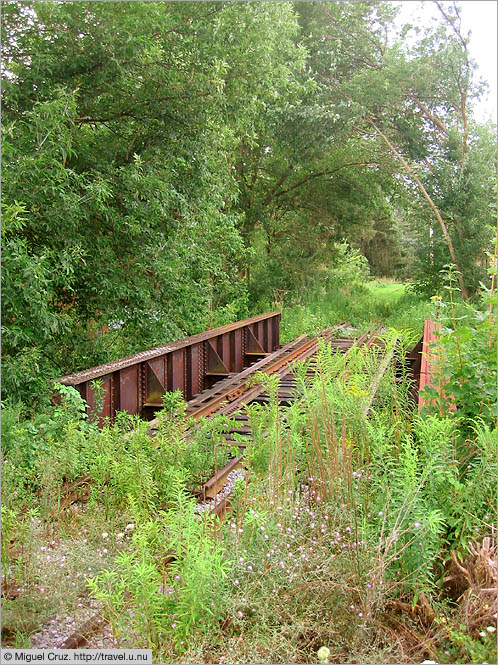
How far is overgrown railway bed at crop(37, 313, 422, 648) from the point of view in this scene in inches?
208

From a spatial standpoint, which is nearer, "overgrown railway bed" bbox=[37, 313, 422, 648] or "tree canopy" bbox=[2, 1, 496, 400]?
"overgrown railway bed" bbox=[37, 313, 422, 648]

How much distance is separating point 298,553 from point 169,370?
5.53 metres

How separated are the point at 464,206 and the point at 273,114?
667cm

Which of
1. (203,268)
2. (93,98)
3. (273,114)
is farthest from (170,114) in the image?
(273,114)

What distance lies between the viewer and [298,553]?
321 centimetres

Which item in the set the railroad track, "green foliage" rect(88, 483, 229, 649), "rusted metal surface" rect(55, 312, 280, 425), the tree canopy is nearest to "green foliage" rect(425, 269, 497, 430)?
the railroad track

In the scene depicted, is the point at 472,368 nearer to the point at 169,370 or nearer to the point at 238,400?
the point at 238,400

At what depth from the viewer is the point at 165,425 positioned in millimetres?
5727

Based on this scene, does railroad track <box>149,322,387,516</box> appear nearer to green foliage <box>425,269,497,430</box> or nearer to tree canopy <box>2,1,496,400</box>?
tree canopy <box>2,1,496,400</box>

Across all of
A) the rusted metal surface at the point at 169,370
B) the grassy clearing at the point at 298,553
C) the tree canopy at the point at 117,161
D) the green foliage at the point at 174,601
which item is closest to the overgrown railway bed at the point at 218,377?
the rusted metal surface at the point at 169,370

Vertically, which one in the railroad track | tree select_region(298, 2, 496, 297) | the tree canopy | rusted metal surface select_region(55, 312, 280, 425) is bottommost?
the railroad track

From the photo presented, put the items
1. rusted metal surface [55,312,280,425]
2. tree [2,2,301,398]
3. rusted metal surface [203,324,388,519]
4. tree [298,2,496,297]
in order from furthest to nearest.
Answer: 1. tree [298,2,496,297]
2. tree [2,2,301,398]
3. rusted metal surface [55,312,280,425]
4. rusted metal surface [203,324,388,519]

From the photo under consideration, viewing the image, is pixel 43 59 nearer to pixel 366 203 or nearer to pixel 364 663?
pixel 364 663

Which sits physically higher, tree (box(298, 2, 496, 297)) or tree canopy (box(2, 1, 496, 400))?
tree (box(298, 2, 496, 297))
